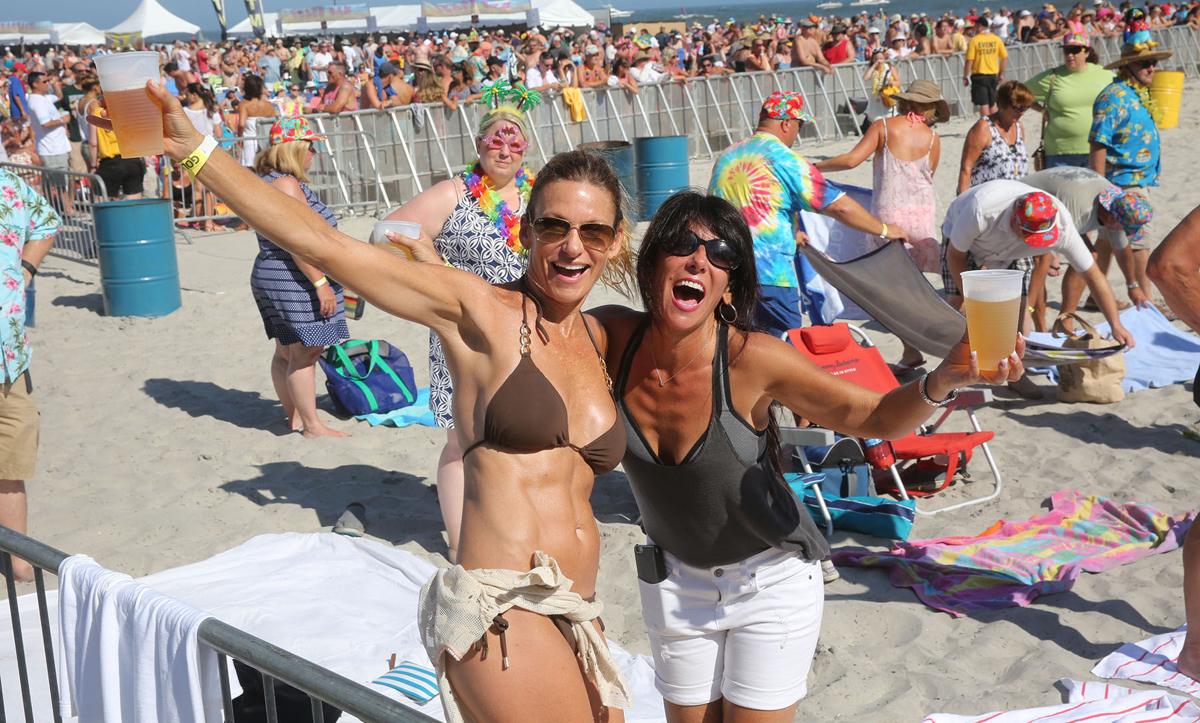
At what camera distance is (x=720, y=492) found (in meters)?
2.59

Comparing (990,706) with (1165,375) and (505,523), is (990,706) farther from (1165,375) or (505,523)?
(1165,375)

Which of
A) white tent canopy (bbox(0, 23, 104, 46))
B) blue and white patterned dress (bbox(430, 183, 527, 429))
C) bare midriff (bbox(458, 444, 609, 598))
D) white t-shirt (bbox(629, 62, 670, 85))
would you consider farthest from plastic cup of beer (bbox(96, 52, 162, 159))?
white tent canopy (bbox(0, 23, 104, 46))

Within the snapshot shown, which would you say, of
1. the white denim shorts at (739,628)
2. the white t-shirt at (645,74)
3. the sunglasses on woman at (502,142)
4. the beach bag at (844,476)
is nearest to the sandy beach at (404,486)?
the beach bag at (844,476)

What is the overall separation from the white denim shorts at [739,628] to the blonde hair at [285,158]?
415cm

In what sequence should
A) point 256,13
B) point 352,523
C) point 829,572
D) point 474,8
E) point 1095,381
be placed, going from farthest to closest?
point 474,8 → point 256,13 → point 1095,381 → point 352,523 → point 829,572

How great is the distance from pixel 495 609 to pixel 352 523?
329 cm

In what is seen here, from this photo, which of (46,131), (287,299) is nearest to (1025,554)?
(287,299)

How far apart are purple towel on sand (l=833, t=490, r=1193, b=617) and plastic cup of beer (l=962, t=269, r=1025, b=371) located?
8.28 ft

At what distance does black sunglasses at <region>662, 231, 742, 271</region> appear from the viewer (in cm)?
251

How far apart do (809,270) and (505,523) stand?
4.79m

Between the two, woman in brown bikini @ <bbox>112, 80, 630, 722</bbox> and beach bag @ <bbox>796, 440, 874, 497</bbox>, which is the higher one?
woman in brown bikini @ <bbox>112, 80, 630, 722</bbox>

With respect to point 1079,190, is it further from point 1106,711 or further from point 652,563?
point 652,563

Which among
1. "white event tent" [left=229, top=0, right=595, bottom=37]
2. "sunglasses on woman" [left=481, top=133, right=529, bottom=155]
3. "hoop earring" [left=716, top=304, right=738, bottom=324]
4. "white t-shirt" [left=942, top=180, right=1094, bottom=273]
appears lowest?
"white event tent" [left=229, top=0, right=595, bottom=37]

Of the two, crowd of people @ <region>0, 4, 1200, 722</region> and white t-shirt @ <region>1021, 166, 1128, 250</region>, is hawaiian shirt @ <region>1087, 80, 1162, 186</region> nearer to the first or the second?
white t-shirt @ <region>1021, 166, 1128, 250</region>
